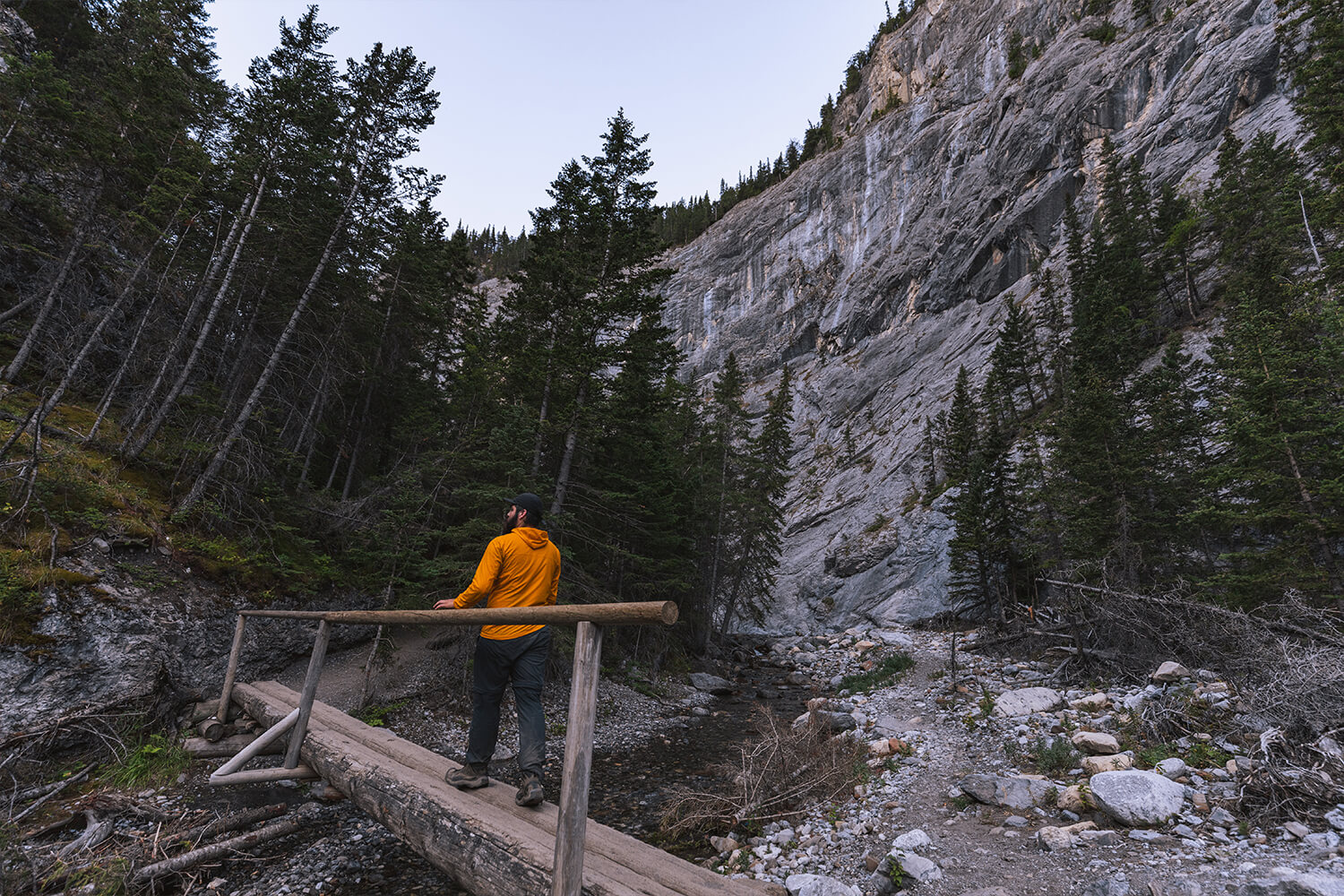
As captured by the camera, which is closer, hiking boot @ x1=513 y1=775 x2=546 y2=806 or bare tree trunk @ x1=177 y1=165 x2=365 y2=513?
hiking boot @ x1=513 y1=775 x2=546 y2=806

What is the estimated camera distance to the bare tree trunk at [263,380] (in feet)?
40.1

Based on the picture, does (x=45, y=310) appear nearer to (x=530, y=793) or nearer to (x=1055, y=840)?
(x=530, y=793)

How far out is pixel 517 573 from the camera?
4.91m

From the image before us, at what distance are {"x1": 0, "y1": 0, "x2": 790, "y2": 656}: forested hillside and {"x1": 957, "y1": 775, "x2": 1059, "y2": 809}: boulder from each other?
9.19 m

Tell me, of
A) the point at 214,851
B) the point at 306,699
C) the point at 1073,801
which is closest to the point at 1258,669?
the point at 1073,801

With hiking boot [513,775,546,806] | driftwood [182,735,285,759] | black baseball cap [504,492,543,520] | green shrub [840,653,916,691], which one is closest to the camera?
hiking boot [513,775,546,806]

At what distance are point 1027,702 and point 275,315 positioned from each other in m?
24.0

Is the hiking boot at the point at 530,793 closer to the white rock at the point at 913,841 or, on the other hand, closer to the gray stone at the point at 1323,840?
the white rock at the point at 913,841

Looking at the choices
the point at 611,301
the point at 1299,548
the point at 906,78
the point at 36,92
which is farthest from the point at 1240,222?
the point at 906,78

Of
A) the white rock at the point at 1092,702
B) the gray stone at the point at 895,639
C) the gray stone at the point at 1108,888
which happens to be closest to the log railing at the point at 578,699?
the gray stone at the point at 1108,888

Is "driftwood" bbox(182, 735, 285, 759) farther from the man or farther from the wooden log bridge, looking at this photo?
the man

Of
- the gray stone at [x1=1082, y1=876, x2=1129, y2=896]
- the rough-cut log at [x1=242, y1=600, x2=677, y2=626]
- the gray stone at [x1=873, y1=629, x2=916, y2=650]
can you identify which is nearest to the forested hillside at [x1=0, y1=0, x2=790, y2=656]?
the rough-cut log at [x1=242, y1=600, x2=677, y2=626]

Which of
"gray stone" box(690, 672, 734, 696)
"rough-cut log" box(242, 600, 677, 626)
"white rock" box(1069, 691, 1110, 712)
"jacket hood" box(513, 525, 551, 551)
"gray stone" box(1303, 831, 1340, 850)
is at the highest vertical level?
"jacket hood" box(513, 525, 551, 551)

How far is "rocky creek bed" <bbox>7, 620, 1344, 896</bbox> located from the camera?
4.99 metres
